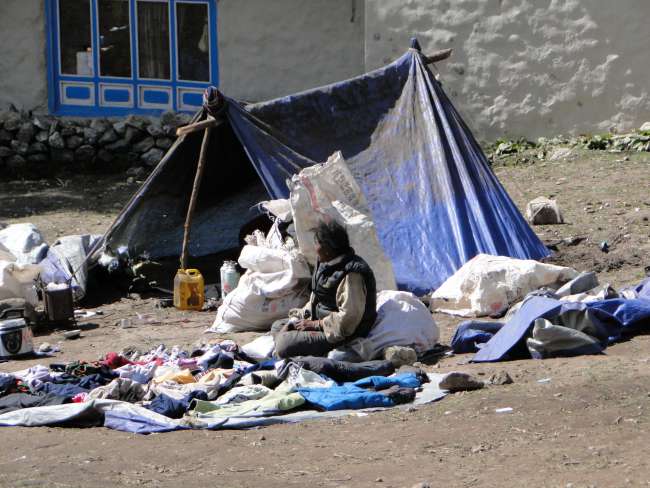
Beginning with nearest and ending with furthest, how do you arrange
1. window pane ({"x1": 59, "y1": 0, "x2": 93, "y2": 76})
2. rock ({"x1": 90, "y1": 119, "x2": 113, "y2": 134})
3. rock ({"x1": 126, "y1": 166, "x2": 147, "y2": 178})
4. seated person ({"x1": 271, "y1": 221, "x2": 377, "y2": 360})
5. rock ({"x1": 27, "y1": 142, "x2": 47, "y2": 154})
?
seated person ({"x1": 271, "y1": 221, "x2": 377, "y2": 360}), rock ({"x1": 126, "y1": 166, "x2": 147, "y2": 178}), rock ({"x1": 27, "y1": 142, "x2": 47, "y2": 154}), rock ({"x1": 90, "y1": 119, "x2": 113, "y2": 134}), window pane ({"x1": 59, "y1": 0, "x2": 93, "y2": 76})

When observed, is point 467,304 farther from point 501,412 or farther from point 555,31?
point 555,31

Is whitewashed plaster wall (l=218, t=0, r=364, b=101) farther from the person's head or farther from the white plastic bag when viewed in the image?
the person's head

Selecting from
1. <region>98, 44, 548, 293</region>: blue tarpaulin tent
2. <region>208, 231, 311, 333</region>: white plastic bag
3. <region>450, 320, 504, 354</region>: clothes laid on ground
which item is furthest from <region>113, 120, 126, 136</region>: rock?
<region>450, 320, 504, 354</region>: clothes laid on ground

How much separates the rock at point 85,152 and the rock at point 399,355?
8.44 metres

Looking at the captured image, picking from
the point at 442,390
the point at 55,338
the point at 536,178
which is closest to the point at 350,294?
the point at 442,390

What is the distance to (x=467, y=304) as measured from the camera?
7.45m

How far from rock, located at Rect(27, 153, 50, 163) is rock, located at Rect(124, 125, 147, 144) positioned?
103 centimetres

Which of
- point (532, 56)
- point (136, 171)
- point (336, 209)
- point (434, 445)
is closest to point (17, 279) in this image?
point (336, 209)

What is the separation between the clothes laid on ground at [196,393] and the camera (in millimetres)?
5277

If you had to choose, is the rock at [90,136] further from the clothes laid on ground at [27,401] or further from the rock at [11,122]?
the clothes laid on ground at [27,401]

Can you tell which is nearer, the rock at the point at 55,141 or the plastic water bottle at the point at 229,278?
the plastic water bottle at the point at 229,278

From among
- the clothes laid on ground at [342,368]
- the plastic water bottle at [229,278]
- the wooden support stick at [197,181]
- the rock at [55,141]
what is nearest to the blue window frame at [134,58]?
the rock at [55,141]

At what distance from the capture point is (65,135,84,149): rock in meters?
13.8

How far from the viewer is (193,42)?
14203 mm
